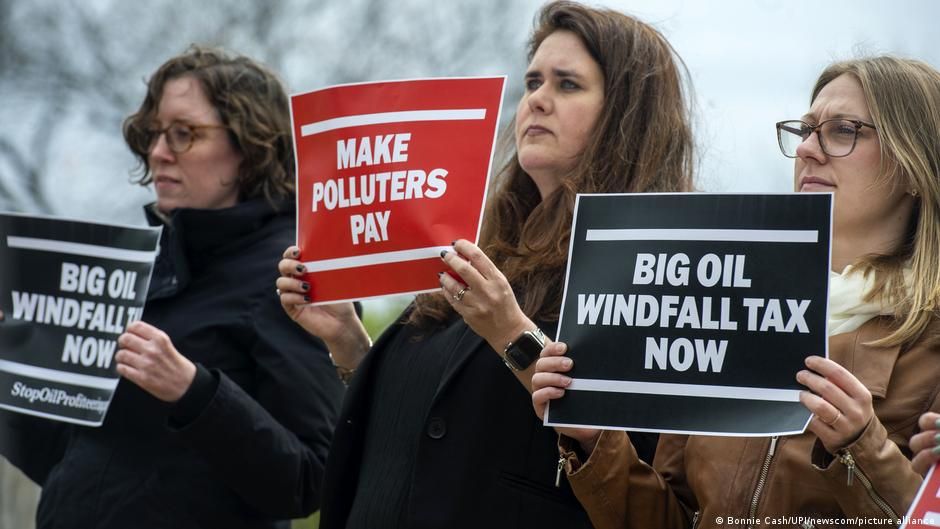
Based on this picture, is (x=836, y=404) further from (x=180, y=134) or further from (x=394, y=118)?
(x=180, y=134)

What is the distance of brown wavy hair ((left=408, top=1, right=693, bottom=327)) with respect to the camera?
11.6 feet

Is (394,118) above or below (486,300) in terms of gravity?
above

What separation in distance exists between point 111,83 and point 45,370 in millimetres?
8656

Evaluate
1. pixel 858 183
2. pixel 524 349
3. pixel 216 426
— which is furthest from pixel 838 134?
pixel 216 426

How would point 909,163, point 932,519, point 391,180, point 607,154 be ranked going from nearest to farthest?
point 932,519 < point 909,163 < point 391,180 < point 607,154

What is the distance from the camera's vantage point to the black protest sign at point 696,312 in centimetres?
281

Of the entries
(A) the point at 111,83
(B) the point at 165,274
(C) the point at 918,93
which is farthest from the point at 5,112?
(C) the point at 918,93

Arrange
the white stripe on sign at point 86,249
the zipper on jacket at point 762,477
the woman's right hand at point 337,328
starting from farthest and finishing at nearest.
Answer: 1. the white stripe on sign at point 86,249
2. the woman's right hand at point 337,328
3. the zipper on jacket at point 762,477

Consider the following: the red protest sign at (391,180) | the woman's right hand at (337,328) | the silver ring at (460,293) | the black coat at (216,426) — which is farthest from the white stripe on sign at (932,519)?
the black coat at (216,426)

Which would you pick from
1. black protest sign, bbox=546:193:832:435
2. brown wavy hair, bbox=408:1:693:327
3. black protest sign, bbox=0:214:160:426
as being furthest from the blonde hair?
black protest sign, bbox=0:214:160:426

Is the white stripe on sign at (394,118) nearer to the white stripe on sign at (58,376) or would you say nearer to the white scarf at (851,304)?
the white scarf at (851,304)

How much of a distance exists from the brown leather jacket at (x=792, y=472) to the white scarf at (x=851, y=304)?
0.8 inches

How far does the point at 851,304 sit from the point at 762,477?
426mm

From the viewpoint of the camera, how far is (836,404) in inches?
105
